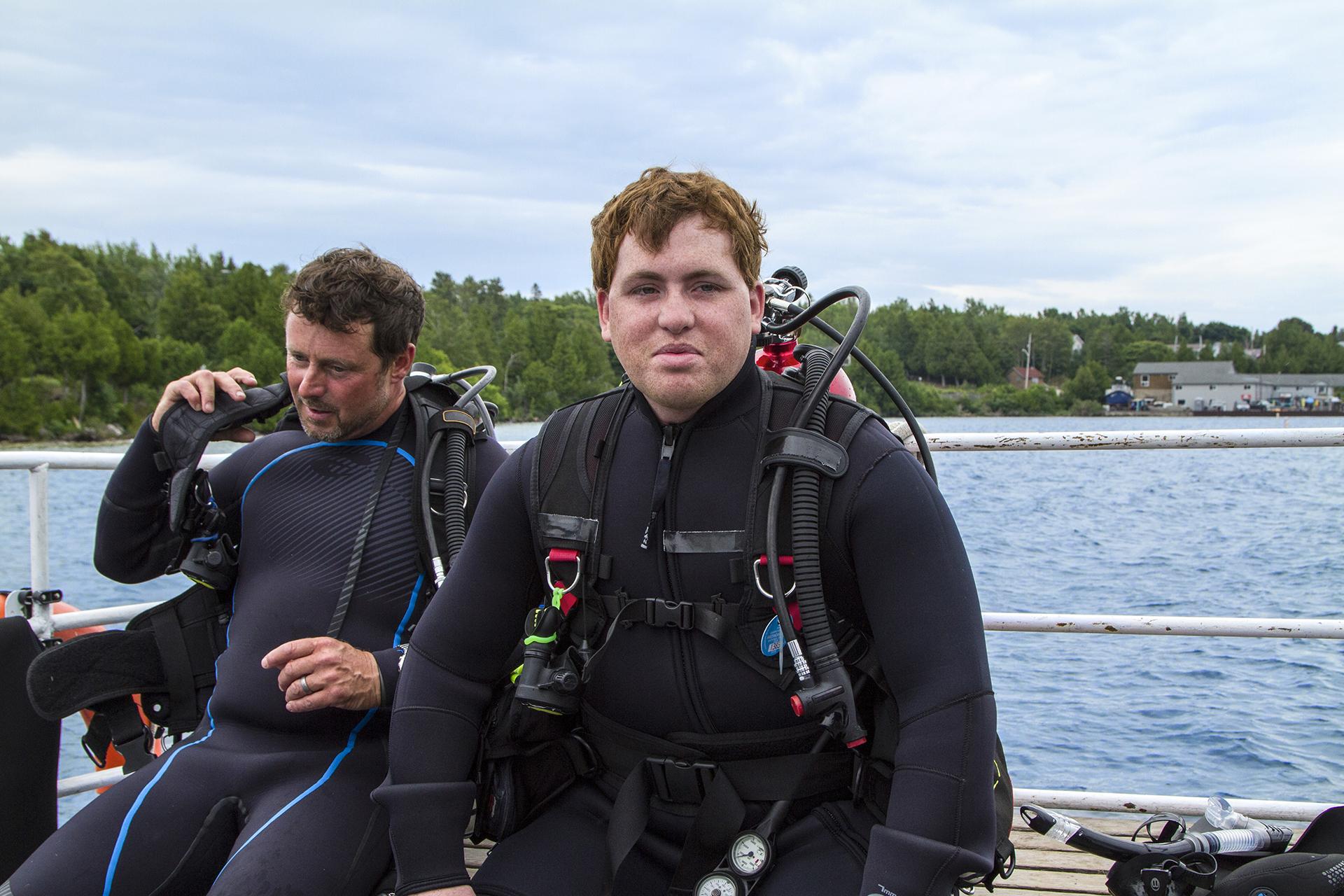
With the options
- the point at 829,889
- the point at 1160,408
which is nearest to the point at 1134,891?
the point at 829,889

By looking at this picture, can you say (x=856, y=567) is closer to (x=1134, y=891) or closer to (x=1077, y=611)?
(x=1134, y=891)

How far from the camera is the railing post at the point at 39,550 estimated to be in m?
2.57

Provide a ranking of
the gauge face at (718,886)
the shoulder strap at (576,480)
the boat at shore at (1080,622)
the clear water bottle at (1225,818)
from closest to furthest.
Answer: the gauge face at (718,886), the shoulder strap at (576,480), the clear water bottle at (1225,818), the boat at shore at (1080,622)

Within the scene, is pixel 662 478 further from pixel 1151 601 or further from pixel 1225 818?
pixel 1151 601

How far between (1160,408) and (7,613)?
9011cm

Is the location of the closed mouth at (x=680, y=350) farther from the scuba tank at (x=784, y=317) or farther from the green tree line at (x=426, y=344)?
the green tree line at (x=426, y=344)

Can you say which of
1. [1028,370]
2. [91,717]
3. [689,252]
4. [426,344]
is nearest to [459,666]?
[689,252]

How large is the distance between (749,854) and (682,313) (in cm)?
85

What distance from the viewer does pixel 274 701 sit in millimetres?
2021

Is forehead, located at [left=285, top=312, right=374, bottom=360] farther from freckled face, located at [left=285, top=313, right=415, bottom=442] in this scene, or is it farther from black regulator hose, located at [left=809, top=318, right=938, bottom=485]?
black regulator hose, located at [left=809, top=318, right=938, bottom=485]

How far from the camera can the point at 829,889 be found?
1.49m

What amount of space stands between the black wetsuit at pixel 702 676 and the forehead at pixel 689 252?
21 centimetres

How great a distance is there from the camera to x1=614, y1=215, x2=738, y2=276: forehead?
5.20 feet

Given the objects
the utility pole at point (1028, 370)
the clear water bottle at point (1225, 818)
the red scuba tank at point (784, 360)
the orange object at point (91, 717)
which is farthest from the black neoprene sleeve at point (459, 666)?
the utility pole at point (1028, 370)
